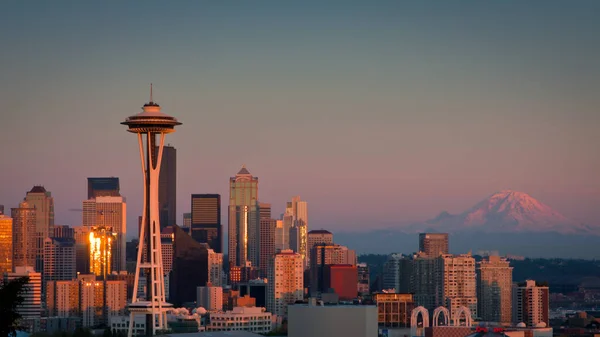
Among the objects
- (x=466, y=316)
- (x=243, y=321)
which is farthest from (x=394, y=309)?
(x=466, y=316)

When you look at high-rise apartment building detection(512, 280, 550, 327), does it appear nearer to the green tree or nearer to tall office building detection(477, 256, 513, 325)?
tall office building detection(477, 256, 513, 325)

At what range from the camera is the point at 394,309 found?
162500 mm

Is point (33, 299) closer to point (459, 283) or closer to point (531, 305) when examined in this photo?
point (459, 283)

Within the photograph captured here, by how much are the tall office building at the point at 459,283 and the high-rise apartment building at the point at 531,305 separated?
9138 mm

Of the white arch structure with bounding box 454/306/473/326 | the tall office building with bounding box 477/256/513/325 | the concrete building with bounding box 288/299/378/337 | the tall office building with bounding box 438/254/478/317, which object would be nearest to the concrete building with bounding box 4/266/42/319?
the tall office building with bounding box 438/254/478/317

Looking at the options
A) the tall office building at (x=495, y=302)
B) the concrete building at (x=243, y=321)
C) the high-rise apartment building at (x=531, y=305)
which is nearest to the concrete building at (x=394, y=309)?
the concrete building at (x=243, y=321)

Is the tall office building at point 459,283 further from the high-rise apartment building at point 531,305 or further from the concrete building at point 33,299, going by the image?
the concrete building at point 33,299

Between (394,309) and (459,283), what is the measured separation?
36412 mm

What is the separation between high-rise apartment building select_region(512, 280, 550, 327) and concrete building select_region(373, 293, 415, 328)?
15.7 meters

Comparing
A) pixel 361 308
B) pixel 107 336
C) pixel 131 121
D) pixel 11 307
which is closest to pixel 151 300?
pixel 107 336

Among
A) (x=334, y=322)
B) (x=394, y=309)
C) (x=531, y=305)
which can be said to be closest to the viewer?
(x=334, y=322)

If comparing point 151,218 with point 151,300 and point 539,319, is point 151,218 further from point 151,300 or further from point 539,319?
point 539,319

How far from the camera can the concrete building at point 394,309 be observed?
156500 mm

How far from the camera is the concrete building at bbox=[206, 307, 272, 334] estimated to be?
536ft
